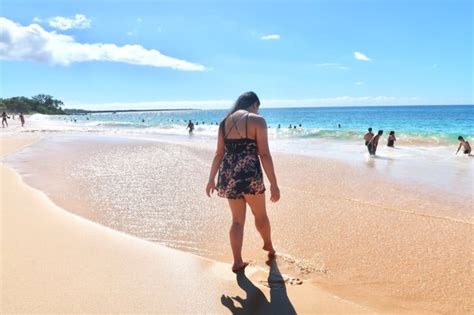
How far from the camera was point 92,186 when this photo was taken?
25.9 feet

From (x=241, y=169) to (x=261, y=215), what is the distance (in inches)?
21.7

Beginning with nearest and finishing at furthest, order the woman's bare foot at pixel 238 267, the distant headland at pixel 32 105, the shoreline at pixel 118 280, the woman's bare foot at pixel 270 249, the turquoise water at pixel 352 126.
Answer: the shoreline at pixel 118 280
the woman's bare foot at pixel 238 267
the woman's bare foot at pixel 270 249
the turquoise water at pixel 352 126
the distant headland at pixel 32 105

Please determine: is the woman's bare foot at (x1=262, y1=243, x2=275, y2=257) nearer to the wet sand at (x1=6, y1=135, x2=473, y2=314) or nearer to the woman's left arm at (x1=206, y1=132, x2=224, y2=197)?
the wet sand at (x1=6, y1=135, x2=473, y2=314)

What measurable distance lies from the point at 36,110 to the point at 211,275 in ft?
435

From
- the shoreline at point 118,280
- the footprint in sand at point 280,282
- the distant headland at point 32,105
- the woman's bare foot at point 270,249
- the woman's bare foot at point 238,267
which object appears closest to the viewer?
the shoreline at point 118,280

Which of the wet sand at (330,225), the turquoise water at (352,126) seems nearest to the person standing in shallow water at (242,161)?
the wet sand at (330,225)

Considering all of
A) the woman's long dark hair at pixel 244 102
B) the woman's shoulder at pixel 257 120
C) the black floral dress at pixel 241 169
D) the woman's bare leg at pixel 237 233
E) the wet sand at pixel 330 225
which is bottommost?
the wet sand at pixel 330 225

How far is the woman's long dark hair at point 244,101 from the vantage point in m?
3.88

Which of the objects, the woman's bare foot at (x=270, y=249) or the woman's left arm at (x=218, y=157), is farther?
the woman's bare foot at (x=270, y=249)

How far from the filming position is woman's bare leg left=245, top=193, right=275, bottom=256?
12.7ft

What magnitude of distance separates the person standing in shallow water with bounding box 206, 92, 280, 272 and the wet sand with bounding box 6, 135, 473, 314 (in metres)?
0.56

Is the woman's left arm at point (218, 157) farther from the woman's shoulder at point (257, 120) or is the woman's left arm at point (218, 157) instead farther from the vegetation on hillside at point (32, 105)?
the vegetation on hillside at point (32, 105)

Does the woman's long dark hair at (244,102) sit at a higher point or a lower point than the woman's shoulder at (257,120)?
higher

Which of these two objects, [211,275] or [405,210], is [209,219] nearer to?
[211,275]
